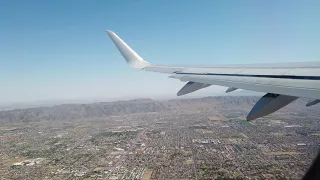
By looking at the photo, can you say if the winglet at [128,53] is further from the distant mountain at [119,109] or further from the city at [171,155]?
the distant mountain at [119,109]

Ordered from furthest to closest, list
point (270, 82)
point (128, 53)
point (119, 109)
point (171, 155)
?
point (119, 109), point (171, 155), point (128, 53), point (270, 82)

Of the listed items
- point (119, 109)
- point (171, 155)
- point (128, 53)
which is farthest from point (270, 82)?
point (119, 109)

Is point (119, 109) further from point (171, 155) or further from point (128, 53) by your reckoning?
point (128, 53)

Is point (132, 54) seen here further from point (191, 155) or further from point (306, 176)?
point (191, 155)

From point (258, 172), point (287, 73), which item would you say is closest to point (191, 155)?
point (258, 172)

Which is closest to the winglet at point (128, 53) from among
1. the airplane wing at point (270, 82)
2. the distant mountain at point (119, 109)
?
the airplane wing at point (270, 82)

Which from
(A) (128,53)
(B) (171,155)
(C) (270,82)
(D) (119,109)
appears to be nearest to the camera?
(C) (270,82)

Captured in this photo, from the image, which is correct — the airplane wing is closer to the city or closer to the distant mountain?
the city

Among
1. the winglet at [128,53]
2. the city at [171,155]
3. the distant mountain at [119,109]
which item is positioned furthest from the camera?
the distant mountain at [119,109]
